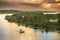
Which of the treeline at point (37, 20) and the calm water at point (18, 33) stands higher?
the treeline at point (37, 20)

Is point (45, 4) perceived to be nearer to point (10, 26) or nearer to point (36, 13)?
point (36, 13)

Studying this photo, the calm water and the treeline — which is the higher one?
the treeline

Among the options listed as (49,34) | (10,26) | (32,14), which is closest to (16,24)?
(10,26)

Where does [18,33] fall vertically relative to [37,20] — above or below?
below
